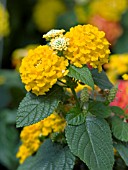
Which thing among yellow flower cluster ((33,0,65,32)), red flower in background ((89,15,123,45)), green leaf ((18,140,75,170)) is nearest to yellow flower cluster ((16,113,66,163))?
green leaf ((18,140,75,170))

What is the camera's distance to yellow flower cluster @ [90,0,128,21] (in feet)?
9.51

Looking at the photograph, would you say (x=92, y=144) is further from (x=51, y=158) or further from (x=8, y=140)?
(x=8, y=140)

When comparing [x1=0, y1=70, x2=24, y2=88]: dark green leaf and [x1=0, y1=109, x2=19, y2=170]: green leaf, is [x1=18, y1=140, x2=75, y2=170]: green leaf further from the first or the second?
[x1=0, y1=70, x2=24, y2=88]: dark green leaf

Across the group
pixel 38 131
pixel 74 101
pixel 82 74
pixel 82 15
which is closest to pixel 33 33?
pixel 82 15

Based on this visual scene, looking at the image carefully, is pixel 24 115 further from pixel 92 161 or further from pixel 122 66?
pixel 122 66

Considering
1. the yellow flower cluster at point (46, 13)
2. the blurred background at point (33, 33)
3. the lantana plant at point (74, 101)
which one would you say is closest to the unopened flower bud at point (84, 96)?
the lantana plant at point (74, 101)

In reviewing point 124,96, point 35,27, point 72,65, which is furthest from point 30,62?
point 35,27

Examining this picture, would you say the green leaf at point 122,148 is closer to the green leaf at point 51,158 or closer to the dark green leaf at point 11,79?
the green leaf at point 51,158

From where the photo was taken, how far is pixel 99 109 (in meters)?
1.16

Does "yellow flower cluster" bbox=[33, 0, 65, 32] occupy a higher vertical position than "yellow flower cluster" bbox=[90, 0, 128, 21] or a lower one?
lower

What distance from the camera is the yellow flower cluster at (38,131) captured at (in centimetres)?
126

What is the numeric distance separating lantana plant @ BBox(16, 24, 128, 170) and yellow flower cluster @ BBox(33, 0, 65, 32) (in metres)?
2.27

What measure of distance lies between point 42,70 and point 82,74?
83 millimetres

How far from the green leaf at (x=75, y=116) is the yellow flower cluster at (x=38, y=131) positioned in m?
0.11
